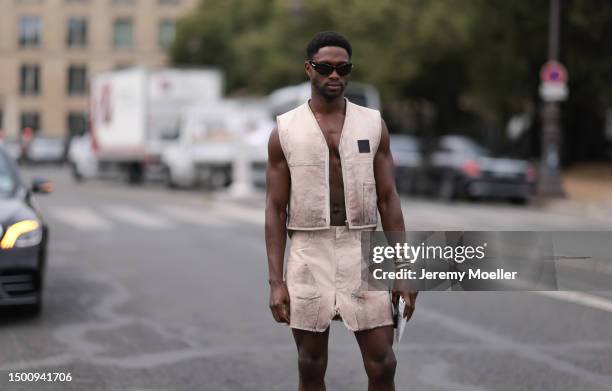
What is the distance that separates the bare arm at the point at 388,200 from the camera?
4184mm

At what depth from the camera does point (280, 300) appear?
4211 mm

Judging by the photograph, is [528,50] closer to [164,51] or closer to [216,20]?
[216,20]

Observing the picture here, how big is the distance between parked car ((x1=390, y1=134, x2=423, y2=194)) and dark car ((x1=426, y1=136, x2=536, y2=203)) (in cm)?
154

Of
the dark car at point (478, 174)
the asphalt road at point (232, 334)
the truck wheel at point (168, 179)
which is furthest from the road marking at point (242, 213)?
the truck wheel at point (168, 179)

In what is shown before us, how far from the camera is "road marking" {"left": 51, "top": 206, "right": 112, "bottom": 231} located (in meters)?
17.5

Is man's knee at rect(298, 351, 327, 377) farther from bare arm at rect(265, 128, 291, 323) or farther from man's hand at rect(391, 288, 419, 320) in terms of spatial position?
man's hand at rect(391, 288, 419, 320)

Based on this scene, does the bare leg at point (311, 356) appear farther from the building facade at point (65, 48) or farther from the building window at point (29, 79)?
the building window at point (29, 79)

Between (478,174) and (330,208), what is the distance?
21003 millimetres

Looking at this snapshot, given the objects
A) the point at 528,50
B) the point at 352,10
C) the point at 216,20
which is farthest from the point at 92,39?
the point at 528,50

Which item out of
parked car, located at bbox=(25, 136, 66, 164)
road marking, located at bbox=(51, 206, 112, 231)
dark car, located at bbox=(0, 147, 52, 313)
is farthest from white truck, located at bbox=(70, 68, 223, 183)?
dark car, located at bbox=(0, 147, 52, 313)

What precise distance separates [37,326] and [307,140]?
4608 millimetres

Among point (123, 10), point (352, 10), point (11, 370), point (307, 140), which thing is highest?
point (123, 10)

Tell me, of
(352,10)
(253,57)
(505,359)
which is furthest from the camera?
(253,57)

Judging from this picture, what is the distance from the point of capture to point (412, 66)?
41438mm
